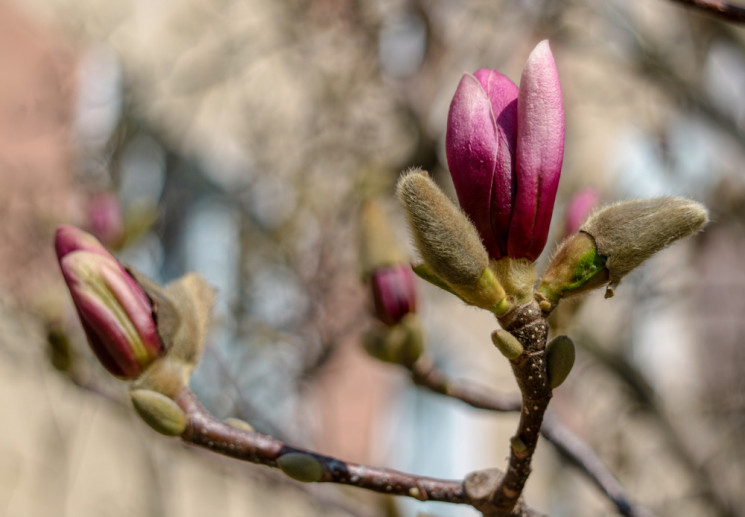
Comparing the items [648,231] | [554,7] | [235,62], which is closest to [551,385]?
[648,231]

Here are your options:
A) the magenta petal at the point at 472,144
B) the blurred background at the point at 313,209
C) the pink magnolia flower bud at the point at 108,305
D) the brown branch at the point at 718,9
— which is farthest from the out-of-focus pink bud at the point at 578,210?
the blurred background at the point at 313,209

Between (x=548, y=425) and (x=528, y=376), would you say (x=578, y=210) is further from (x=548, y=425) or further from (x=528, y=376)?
(x=528, y=376)

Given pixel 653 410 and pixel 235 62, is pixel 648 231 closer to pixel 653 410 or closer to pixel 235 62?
pixel 653 410

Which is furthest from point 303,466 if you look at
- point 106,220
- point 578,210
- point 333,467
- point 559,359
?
point 106,220

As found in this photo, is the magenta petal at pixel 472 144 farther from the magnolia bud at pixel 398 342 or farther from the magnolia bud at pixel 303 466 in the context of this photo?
the magnolia bud at pixel 398 342

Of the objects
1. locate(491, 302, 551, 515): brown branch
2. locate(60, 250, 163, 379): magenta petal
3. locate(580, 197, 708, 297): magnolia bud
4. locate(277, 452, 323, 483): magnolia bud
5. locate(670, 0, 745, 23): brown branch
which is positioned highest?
locate(670, 0, 745, 23): brown branch

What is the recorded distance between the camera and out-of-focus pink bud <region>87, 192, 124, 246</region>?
5.42 ft

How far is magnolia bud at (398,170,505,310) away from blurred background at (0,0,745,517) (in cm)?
116

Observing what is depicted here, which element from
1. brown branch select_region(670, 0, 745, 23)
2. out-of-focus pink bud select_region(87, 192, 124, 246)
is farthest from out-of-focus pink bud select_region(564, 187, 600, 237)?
out-of-focus pink bud select_region(87, 192, 124, 246)

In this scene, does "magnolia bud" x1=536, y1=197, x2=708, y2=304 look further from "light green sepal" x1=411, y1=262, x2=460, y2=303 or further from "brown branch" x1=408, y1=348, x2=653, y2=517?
"brown branch" x1=408, y1=348, x2=653, y2=517

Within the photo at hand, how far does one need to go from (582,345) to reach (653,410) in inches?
10.9

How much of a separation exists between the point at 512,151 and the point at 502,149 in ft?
0.03

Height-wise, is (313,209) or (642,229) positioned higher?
(642,229)

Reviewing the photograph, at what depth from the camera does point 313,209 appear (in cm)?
252
